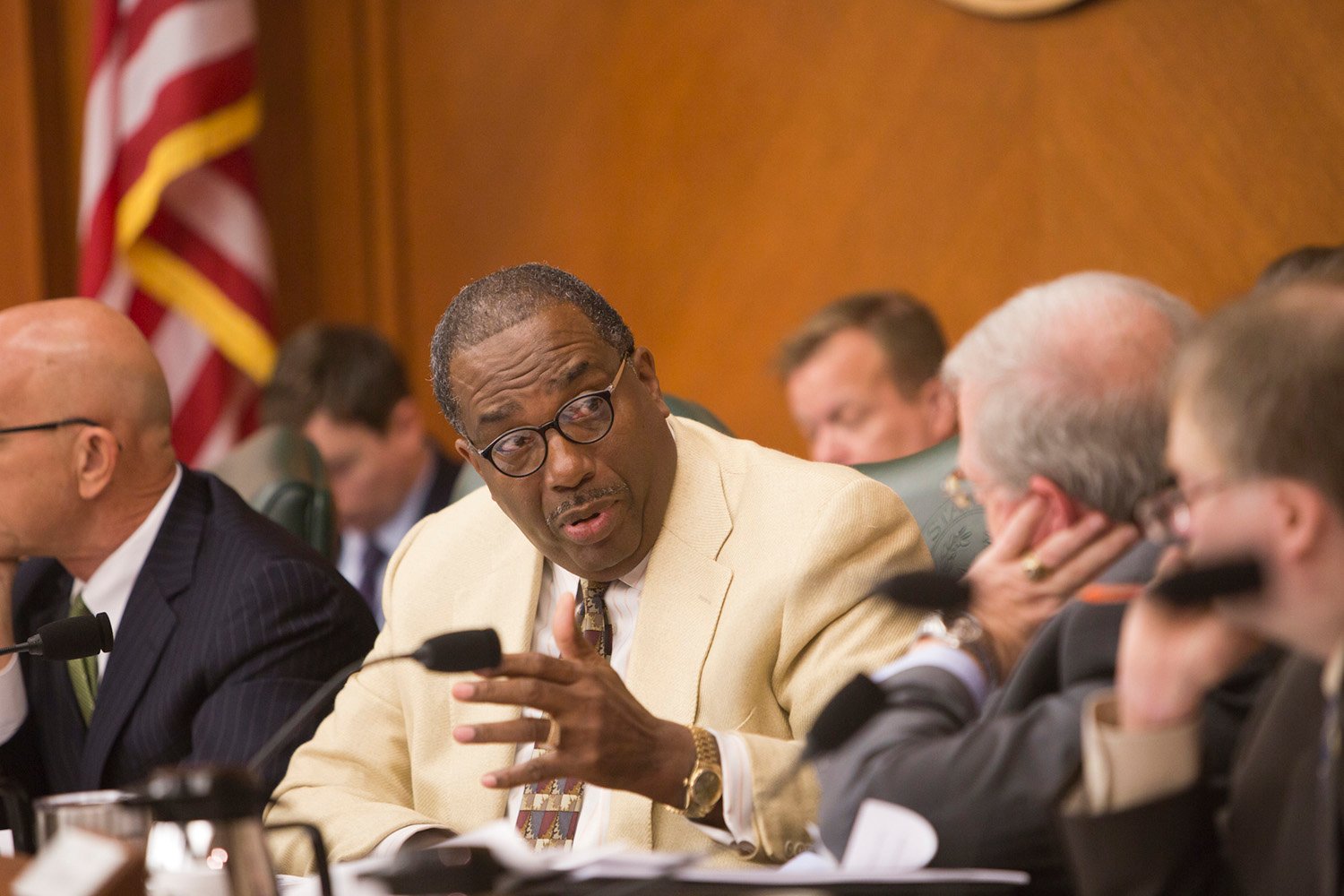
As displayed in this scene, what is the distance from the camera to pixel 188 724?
8.23 ft

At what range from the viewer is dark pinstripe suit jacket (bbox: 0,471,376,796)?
2455 mm

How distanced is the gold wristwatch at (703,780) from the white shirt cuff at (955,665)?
1.03ft

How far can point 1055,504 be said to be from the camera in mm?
1582

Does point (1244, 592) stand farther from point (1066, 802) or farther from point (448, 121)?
point (448, 121)

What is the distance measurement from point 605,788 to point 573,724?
21cm

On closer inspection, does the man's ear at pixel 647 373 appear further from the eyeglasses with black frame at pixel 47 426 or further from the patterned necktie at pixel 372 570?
the patterned necktie at pixel 372 570

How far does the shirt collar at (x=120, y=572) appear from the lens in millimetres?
2730

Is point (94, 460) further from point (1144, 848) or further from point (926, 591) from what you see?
point (1144, 848)

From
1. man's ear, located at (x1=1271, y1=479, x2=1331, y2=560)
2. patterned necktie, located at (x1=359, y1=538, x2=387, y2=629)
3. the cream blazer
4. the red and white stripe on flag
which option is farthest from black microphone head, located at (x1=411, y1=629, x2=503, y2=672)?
the red and white stripe on flag

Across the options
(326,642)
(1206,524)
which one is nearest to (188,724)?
(326,642)

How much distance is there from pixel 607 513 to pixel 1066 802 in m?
0.91

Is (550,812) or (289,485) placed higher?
(289,485)

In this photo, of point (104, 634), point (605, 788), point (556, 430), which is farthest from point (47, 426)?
point (605, 788)

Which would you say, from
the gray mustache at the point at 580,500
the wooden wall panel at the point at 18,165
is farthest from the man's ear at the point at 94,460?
the wooden wall panel at the point at 18,165
